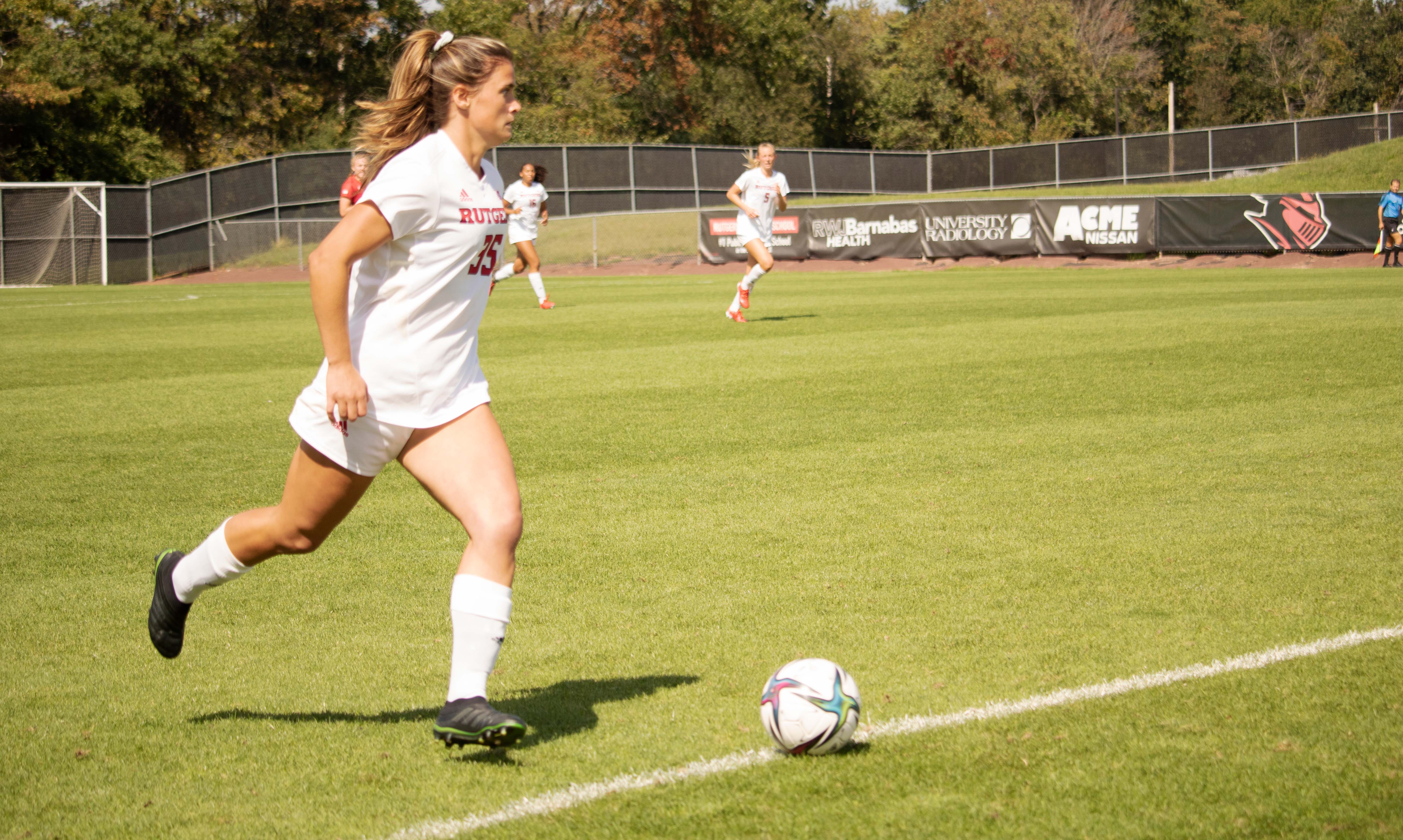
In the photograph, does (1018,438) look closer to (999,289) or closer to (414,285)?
(414,285)

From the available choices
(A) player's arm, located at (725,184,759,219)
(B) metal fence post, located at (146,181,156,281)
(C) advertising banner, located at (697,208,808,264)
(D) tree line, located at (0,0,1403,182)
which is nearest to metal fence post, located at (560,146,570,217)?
(C) advertising banner, located at (697,208,808,264)

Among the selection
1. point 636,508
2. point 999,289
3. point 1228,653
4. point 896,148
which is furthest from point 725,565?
point 896,148

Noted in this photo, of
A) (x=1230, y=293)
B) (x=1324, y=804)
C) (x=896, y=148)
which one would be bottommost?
(x=1324, y=804)

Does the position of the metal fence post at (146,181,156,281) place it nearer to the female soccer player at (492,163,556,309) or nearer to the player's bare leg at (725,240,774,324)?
the female soccer player at (492,163,556,309)

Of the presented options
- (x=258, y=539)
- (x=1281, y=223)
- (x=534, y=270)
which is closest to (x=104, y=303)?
(x=534, y=270)

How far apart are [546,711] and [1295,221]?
28928 mm

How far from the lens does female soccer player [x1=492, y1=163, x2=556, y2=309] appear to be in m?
21.8

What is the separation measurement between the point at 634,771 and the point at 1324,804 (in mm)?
1779

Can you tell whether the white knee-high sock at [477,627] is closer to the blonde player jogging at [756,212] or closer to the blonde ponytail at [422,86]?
the blonde ponytail at [422,86]

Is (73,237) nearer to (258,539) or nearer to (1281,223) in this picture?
(1281,223)

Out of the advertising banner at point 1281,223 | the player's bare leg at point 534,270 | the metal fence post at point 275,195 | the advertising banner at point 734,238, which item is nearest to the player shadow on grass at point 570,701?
the player's bare leg at point 534,270

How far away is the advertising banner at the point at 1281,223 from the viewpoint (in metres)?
28.2

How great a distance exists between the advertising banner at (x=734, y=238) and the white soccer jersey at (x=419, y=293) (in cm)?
3199

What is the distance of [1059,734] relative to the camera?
11.8 feet
